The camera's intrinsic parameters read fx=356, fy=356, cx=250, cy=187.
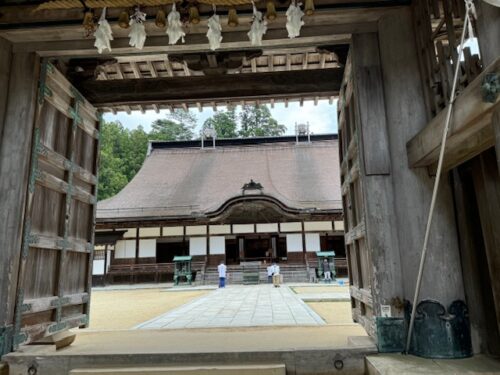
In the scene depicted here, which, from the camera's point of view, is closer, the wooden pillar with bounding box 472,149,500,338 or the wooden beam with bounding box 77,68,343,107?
the wooden pillar with bounding box 472,149,500,338

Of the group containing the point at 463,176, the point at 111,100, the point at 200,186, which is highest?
the point at 200,186

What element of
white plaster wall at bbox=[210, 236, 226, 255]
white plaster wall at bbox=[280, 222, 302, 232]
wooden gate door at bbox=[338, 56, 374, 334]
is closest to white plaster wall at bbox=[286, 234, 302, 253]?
white plaster wall at bbox=[280, 222, 302, 232]

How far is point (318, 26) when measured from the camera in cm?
301

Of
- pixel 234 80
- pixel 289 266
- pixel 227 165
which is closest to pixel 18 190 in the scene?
pixel 234 80

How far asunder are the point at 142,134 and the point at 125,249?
763 inches

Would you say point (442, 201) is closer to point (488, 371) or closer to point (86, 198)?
point (488, 371)

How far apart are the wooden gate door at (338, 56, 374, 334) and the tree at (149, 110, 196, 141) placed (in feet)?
112

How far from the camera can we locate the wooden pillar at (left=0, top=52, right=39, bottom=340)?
2705 mm

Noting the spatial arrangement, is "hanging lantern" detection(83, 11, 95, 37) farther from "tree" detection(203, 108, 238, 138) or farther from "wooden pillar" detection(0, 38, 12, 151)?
"tree" detection(203, 108, 238, 138)

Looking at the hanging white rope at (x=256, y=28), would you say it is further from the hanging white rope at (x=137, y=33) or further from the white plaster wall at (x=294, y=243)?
the white plaster wall at (x=294, y=243)

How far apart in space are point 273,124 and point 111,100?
1418 inches

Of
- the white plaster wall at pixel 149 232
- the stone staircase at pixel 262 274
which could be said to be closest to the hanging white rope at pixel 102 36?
the stone staircase at pixel 262 274

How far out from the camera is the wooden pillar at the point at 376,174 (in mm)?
2588

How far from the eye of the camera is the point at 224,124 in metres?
38.3
